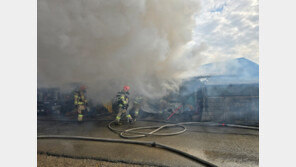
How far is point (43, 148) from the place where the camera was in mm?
3746

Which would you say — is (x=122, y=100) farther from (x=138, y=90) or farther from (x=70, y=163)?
(x=70, y=163)

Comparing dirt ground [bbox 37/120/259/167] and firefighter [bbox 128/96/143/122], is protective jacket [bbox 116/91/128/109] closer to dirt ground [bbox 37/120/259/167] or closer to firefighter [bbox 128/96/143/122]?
firefighter [bbox 128/96/143/122]

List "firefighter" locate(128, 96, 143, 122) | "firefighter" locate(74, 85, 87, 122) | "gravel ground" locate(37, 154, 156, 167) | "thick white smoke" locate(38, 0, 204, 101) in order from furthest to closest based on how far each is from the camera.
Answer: "firefighter" locate(74, 85, 87, 122), "firefighter" locate(128, 96, 143, 122), "thick white smoke" locate(38, 0, 204, 101), "gravel ground" locate(37, 154, 156, 167)

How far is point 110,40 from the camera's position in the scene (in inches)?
196

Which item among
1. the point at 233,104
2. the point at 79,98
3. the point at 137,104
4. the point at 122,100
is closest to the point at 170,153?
the point at 122,100

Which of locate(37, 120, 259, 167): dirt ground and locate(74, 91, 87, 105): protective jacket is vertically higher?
locate(74, 91, 87, 105): protective jacket

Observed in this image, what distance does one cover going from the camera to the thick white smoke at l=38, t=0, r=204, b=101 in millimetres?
3914

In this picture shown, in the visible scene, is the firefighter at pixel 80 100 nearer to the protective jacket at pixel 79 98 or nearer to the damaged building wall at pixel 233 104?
the protective jacket at pixel 79 98

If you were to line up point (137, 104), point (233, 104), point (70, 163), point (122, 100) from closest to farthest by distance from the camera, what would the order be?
point (70, 163) → point (233, 104) → point (122, 100) → point (137, 104)

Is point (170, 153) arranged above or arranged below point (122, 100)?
below

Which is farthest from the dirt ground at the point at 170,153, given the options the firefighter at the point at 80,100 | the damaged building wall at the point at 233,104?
the firefighter at the point at 80,100

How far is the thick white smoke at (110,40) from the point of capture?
12.8ft

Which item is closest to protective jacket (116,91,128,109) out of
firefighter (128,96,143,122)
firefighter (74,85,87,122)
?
firefighter (128,96,143,122)

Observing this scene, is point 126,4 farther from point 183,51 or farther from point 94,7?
point 183,51
